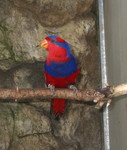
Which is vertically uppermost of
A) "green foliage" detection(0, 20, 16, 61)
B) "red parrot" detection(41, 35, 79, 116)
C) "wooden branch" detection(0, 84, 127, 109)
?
"green foliage" detection(0, 20, 16, 61)

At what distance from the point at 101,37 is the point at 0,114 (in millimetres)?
1280

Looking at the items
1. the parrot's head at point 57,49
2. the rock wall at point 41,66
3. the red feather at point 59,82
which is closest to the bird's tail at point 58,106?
the red feather at point 59,82

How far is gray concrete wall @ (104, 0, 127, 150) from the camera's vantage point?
258 cm

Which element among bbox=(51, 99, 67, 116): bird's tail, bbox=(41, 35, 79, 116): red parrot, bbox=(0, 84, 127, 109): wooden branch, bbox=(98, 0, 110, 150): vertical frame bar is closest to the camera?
bbox=(0, 84, 127, 109): wooden branch

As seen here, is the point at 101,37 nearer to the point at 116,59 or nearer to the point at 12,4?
the point at 116,59

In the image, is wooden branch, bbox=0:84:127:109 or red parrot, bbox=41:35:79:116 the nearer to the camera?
wooden branch, bbox=0:84:127:109

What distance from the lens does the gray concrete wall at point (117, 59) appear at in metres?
2.58

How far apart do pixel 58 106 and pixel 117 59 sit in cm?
71

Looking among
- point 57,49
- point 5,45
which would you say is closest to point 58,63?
point 57,49

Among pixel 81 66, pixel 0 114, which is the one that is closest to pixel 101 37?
pixel 81 66

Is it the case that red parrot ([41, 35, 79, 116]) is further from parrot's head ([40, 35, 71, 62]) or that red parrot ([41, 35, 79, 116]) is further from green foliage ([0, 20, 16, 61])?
green foliage ([0, 20, 16, 61])

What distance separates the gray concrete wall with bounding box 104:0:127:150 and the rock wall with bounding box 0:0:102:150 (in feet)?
0.69

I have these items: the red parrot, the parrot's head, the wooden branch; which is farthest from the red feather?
the wooden branch

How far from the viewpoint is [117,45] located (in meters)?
2.79
